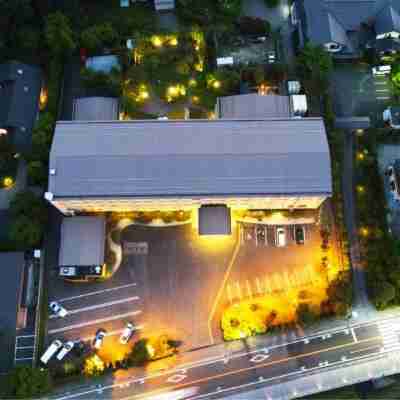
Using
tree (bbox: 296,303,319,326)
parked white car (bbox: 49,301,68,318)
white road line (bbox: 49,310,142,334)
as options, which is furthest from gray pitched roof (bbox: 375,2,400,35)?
parked white car (bbox: 49,301,68,318)

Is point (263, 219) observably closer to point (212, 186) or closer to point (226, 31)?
point (212, 186)

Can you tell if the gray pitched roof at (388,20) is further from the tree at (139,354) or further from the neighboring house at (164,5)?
the tree at (139,354)

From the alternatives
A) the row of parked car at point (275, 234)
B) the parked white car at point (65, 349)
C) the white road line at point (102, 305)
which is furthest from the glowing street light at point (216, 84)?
the parked white car at point (65, 349)

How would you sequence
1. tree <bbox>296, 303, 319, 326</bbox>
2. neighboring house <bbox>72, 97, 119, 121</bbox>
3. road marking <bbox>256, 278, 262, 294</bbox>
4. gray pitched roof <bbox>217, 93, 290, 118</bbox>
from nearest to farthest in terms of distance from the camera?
tree <bbox>296, 303, 319, 326</bbox>, road marking <bbox>256, 278, 262, 294</bbox>, gray pitched roof <bbox>217, 93, 290, 118</bbox>, neighboring house <bbox>72, 97, 119, 121</bbox>

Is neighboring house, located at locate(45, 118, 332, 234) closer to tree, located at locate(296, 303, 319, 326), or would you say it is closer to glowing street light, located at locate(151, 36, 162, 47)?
tree, located at locate(296, 303, 319, 326)

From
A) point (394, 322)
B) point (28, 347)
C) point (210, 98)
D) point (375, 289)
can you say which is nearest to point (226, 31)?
point (210, 98)

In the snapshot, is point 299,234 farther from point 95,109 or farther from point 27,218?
point 27,218
